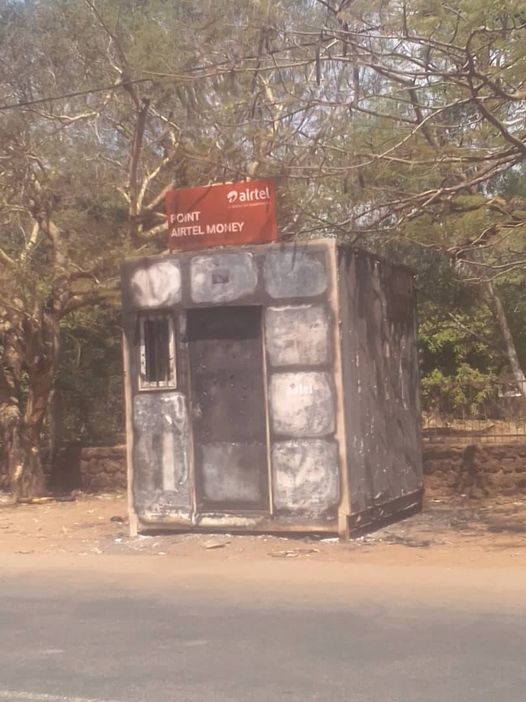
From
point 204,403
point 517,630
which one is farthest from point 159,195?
point 517,630

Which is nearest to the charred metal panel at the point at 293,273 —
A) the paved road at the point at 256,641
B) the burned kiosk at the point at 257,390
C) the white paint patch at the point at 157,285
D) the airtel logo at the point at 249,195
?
the burned kiosk at the point at 257,390

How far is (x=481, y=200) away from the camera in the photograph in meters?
11.4

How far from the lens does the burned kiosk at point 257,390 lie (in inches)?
419

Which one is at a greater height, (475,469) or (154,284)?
(154,284)

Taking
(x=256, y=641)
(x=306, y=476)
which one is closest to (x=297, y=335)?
(x=306, y=476)

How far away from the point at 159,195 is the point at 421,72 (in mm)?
5529

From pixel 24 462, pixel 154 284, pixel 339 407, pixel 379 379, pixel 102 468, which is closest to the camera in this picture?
pixel 339 407

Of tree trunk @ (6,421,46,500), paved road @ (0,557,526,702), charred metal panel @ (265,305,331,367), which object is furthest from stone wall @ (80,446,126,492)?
paved road @ (0,557,526,702)

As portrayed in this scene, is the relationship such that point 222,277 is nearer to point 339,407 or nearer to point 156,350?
point 156,350

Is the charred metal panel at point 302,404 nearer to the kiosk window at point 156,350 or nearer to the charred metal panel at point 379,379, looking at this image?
the charred metal panel at point 379,379

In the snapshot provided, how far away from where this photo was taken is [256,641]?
22.2 ft

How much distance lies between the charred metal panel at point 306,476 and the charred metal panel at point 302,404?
145 mm

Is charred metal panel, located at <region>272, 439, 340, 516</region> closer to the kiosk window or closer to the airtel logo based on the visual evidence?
the kiosk window

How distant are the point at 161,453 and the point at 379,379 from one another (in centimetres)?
278
